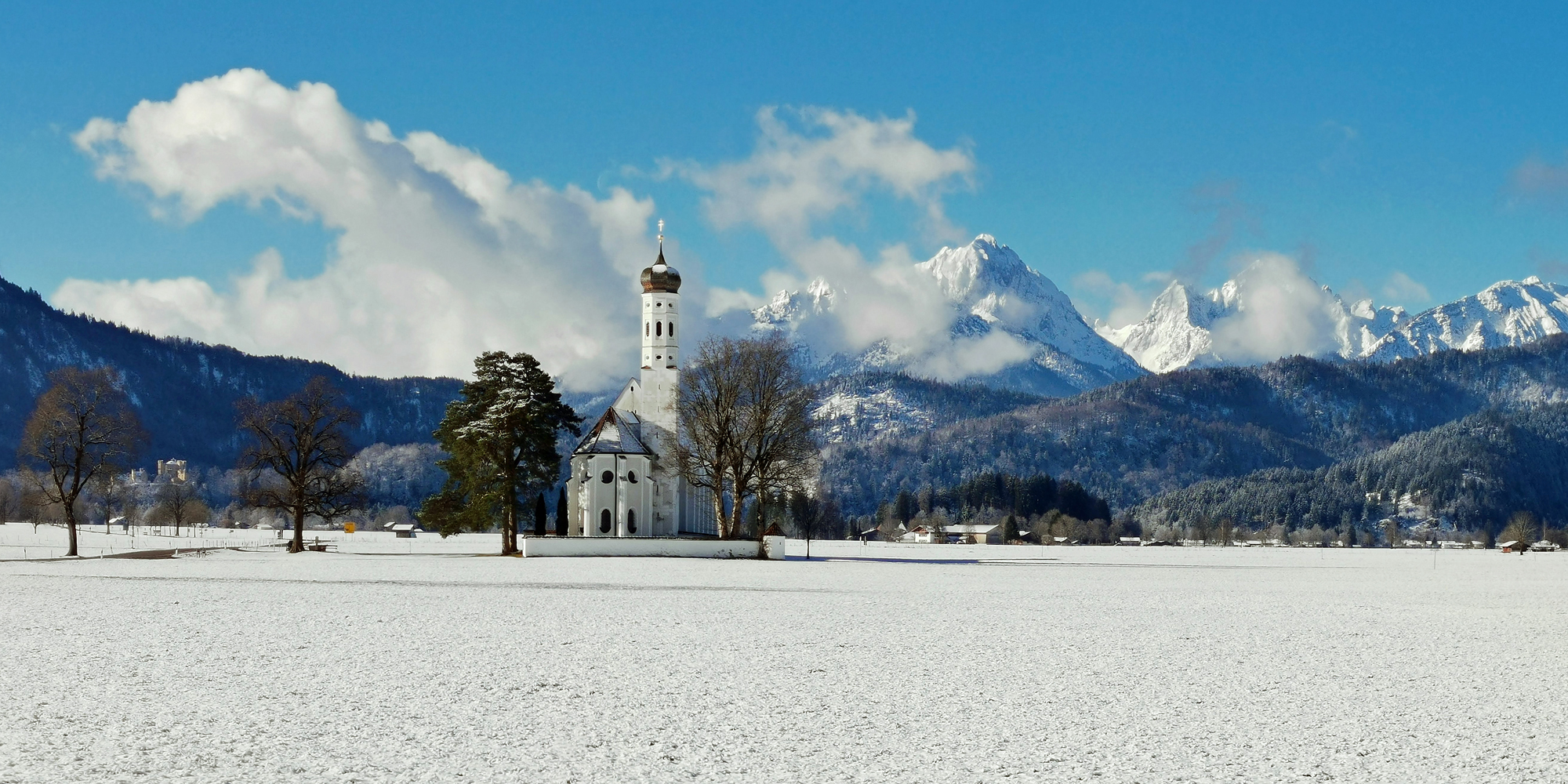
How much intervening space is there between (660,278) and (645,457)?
14317 mm

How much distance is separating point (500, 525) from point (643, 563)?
16303 millimetres

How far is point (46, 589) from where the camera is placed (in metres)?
34.5

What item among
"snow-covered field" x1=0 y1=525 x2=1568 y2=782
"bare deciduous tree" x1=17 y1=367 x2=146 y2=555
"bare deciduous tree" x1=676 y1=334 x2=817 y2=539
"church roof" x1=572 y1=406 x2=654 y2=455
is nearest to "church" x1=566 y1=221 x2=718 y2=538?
"church roof" x1=572 y1=406 x2=654 y2=455

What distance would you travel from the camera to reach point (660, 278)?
87.8 metres

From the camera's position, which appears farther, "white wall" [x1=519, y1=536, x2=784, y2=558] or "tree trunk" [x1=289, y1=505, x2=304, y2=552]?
"tree trunk" [x1=289, y1=505, x2=304, y2=552]

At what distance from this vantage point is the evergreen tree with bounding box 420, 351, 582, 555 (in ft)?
213

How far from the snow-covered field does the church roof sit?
142ft

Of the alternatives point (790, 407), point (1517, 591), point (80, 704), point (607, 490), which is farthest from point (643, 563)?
point (80, 704)

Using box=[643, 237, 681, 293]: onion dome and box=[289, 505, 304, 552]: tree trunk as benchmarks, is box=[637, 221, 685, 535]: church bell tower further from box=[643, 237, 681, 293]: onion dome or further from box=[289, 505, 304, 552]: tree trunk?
box=[289, 505, 304, 552]: tree trunk

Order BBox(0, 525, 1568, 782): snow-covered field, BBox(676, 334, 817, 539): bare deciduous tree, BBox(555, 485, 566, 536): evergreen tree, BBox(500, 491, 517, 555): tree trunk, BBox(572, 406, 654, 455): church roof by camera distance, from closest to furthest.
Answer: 1. BBox(0, 525, 1568, 782): snow-covered field
2. BBox(676, 334, 817, 539): bare deciduous tree
3. BBox(500, 491, 517, 555): tree trunk
4. BBox(555, 485, 566, 536): evergreen tree
5. BBox(572, 406, 654, 455): church roof

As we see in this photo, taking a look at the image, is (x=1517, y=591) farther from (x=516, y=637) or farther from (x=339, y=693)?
(x=339, y=693)

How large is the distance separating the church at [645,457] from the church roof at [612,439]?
5 cm

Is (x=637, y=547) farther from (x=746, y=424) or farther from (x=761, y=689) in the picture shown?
(x=761, y=689)

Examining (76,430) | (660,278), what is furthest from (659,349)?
(76,430)
